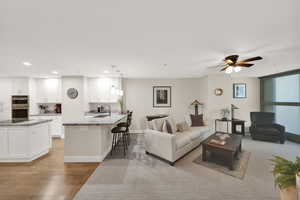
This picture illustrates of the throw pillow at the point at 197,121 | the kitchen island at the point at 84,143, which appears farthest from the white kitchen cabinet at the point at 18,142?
the throw pillow at the point at 197,121

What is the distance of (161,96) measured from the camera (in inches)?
219

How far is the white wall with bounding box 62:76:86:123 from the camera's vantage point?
4699mm

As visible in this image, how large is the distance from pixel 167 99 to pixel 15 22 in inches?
189

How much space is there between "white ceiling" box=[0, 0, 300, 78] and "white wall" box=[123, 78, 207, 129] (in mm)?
→ 2883

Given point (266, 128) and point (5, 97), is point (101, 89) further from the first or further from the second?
point (266, 128)

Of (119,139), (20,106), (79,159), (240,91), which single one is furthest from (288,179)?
(20,106)

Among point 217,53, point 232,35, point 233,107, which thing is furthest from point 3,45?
point 233,107

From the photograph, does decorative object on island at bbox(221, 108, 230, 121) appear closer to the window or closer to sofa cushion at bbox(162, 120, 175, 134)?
the window

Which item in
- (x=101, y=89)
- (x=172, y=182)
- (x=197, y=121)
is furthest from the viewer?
(x=101, y=89)

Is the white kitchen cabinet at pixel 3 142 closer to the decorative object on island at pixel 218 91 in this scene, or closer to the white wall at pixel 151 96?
the white wall at pixel 151 96

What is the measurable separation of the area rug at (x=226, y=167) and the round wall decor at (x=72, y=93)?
15.1ft

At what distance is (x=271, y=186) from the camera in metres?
2.00

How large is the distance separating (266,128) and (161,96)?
3.86 metres

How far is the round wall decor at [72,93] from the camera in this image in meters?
4.73
